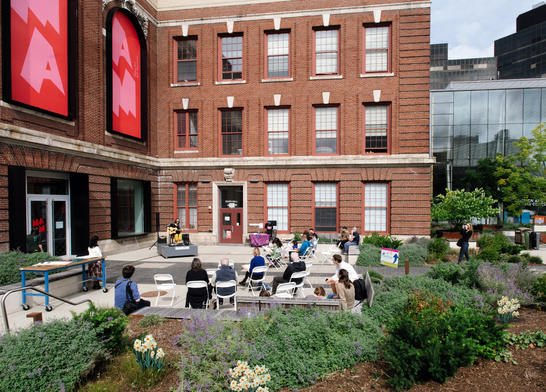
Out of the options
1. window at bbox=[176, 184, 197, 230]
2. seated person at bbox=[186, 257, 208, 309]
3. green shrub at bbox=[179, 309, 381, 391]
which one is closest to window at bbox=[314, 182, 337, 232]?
window at bbox=[176, 184, 197, 230]

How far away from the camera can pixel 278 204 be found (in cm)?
2116

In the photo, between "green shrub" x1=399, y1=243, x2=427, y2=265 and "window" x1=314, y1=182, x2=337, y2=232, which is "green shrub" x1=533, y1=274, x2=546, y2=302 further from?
"window" x1=314, y1=182, x2=337, y2=232

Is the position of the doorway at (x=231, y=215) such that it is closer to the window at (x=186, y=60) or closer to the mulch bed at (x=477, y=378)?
the window at (x=186, y=60)

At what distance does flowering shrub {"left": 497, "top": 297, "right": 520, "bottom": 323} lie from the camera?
516 centimetres

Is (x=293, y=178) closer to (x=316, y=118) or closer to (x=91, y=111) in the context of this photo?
(x=316, y=118)

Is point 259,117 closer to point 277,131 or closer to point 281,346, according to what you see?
point 277,131

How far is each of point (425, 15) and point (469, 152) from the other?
90.9 feet

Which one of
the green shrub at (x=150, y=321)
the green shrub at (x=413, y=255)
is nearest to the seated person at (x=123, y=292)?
the green shrub at (x=150, y=321)

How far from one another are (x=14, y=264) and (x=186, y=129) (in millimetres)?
14655

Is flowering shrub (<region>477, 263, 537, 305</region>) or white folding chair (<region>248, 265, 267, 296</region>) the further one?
white folding chair (<region>248, 265, 267, 296</region>)

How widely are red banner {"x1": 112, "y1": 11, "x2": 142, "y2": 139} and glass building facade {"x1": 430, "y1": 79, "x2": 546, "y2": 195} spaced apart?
124 feet

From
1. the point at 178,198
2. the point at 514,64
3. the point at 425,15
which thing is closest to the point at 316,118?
the point at 425,15

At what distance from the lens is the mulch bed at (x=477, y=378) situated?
3732mm

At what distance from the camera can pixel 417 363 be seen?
3.81m
